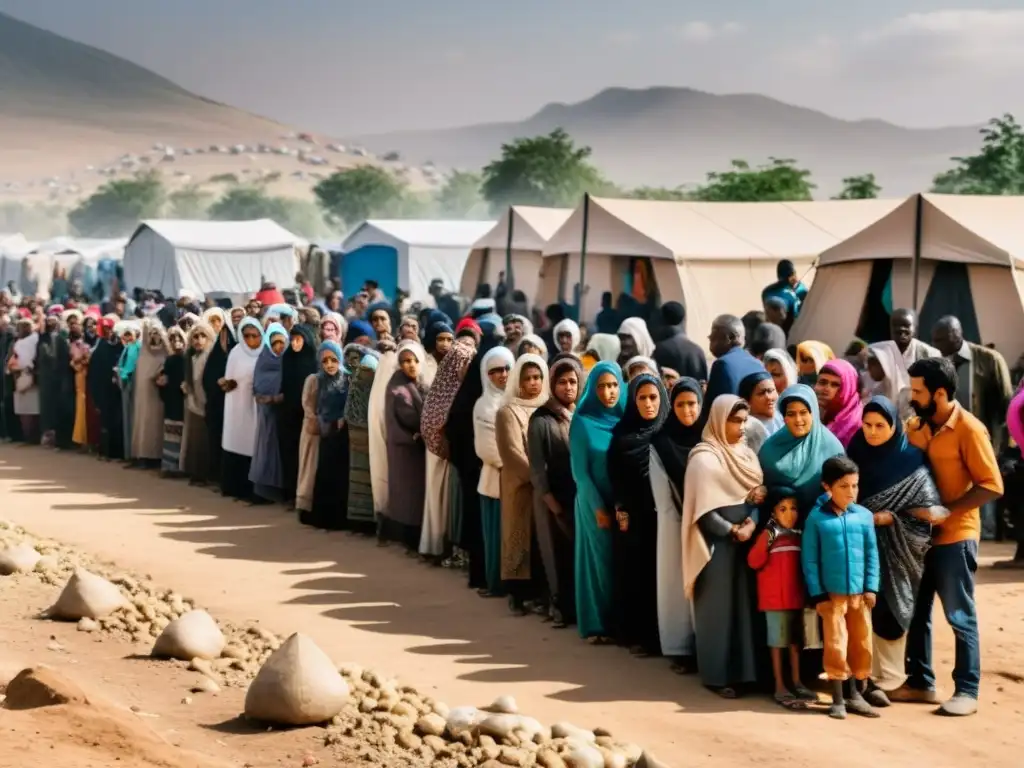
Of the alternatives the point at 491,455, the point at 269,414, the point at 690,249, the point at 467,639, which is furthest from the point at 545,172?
the point at 467,639

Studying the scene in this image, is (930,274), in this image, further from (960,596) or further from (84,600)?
(84,600)

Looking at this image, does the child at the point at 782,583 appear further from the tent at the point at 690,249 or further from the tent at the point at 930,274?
the tent at the point at 690,249

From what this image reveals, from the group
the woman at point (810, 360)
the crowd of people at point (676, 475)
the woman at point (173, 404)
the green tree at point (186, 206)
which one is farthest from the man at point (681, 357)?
the green tree at point (186, 206)

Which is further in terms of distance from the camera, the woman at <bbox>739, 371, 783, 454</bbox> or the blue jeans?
the woman at <bbox>739, 371, 783, 454</bbox>

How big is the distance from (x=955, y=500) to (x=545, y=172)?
203ft

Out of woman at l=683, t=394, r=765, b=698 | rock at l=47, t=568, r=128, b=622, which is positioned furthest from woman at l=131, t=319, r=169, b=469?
woman at l=683, t=394, r=765, b=698

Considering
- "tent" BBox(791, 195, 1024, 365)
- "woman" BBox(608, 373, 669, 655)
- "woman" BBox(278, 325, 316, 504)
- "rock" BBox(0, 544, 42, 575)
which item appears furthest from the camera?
"tent" BBox(791, 195, 1024, 365)

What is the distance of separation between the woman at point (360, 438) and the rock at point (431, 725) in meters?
4.60

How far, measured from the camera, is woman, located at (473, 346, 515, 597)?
349 inches

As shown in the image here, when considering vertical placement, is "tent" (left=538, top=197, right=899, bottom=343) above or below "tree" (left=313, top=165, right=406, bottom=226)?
below

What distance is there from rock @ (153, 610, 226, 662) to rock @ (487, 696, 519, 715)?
1.79 m

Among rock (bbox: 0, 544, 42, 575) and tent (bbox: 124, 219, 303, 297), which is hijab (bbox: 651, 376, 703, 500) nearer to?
rock (bbox: 0, 544, 42, 575)

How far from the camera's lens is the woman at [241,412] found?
13.0m

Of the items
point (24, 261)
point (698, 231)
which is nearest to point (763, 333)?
point (698, 231)
